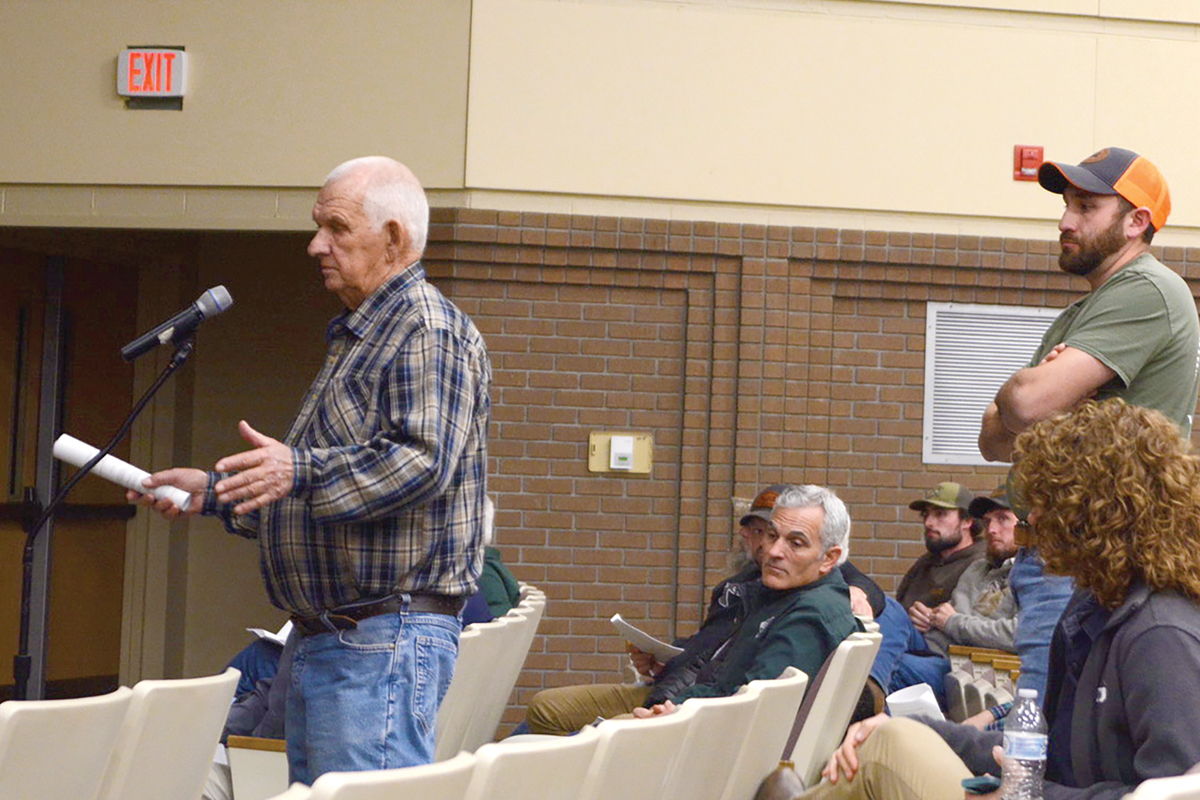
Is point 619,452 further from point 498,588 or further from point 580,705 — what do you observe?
point 580,705

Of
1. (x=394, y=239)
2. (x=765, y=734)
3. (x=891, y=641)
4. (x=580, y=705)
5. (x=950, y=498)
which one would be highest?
(x=394, y=239)

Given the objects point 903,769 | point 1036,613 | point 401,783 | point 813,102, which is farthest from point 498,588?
point 401,783

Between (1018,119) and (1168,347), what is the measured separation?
4787 millimetres

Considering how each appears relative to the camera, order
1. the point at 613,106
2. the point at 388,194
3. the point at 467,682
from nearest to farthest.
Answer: the point at 388,194
the point at 467,682
the point at 613,106

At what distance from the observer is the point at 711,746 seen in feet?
9.19

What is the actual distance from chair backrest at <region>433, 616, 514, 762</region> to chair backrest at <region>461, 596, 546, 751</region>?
0.14ft

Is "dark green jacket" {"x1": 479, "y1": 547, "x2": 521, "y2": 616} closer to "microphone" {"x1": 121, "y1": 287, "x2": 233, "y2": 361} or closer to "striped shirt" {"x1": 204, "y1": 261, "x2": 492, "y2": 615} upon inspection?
"microphone" {"x1": 121, "y1": 287, "x2": 233, "y2": 361}

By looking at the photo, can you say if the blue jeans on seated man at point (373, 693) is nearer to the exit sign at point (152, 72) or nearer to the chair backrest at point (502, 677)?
the chair backrest at point (502, 677)

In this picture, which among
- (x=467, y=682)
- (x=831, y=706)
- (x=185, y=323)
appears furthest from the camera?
(x=467, y=682)

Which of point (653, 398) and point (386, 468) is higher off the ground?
point (653, 398)

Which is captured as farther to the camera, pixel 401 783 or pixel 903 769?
pixel 903 769

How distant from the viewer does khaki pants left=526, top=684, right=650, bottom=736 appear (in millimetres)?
6305

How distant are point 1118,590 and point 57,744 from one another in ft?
5.43

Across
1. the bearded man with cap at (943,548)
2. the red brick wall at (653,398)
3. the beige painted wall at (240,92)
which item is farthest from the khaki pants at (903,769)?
the beige painted wall at (240,92)
